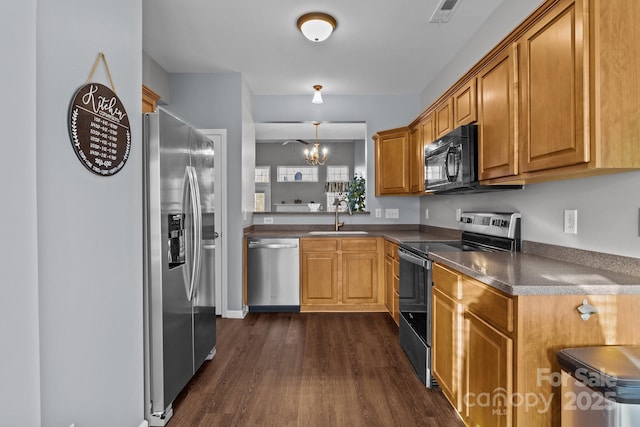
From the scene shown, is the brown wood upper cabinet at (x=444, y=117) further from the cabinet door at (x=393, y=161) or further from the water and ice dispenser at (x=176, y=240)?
the water and ice dispenser at (x=176, y=240)

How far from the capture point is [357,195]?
4.68 m

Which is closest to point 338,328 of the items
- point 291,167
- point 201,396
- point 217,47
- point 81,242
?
point 201,396

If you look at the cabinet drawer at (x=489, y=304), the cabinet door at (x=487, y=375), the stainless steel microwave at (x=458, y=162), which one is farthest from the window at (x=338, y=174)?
the cabinet door at (x=487, y=375)

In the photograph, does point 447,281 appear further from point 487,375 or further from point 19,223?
point 19,223

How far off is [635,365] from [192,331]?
87.8 inches

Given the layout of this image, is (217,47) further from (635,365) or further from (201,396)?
(635,365)

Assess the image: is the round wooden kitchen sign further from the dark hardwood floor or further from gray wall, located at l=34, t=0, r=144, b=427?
the dark hardwood floor

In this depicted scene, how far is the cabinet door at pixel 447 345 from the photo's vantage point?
1.91 m

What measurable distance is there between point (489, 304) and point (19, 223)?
1.77 m

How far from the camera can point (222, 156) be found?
155 inches

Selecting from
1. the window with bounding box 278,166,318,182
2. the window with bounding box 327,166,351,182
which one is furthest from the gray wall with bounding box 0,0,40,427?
the window with bounding box 278,166,318,182

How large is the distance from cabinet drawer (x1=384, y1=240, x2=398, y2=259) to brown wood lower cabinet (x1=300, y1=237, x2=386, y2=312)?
12cm

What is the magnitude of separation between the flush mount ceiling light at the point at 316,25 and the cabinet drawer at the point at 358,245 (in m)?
2.11

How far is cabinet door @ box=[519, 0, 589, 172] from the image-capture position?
56.0 inches
